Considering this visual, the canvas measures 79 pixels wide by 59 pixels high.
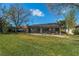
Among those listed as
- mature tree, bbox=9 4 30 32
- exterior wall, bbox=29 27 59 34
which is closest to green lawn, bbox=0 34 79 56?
exterior wall, bbox=29 27 59 34

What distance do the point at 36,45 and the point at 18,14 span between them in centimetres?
43

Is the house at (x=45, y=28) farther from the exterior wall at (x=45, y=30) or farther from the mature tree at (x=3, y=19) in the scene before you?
the mature tree at (x=3, y=19)

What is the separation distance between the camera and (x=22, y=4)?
3.59 meters

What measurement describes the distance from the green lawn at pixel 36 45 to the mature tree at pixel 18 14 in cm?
17

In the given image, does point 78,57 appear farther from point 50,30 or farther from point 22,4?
point 22,4

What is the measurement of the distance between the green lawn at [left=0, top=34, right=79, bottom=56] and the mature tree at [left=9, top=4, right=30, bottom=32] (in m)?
0.17

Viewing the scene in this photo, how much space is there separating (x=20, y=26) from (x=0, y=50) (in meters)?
0.37

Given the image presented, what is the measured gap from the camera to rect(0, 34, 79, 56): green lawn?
3.55 m

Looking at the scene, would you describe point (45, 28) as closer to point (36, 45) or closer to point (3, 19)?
point (36, 45)

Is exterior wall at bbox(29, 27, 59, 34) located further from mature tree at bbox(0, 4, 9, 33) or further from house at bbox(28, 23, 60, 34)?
mature tree at bbox(0, 4, 9, 33)

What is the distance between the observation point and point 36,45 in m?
3.59

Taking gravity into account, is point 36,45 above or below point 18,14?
below

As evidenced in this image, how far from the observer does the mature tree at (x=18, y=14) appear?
142 inches

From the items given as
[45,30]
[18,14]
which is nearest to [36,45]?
[45,30]
